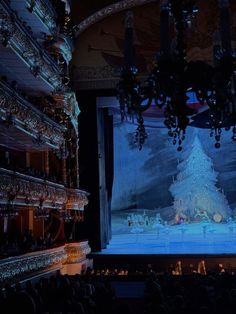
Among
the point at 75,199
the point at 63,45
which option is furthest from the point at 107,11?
the point at 75,199

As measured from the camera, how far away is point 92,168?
57.7ft

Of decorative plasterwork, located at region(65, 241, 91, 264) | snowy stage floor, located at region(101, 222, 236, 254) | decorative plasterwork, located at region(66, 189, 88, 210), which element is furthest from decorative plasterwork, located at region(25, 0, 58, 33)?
snowy stage floor, located at region(101, 222, 236, 254)

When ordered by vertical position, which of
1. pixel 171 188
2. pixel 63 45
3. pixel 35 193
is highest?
pixel 63 45

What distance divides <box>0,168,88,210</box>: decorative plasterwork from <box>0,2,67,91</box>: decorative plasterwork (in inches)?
92.1

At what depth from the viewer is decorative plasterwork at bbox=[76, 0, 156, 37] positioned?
58.4 ft

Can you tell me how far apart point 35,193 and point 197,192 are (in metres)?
9.80

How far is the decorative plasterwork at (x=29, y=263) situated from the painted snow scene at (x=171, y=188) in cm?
615

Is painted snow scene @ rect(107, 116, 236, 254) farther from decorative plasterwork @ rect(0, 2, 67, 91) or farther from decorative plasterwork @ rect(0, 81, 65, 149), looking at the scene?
decorative plasterwork @ rect(0, 2, 67, 91)

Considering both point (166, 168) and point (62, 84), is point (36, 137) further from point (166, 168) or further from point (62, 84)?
point (166, 168)

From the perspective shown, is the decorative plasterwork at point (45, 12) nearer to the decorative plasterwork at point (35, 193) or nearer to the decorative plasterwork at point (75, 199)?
the decorative plasterwork at point (35, 193)

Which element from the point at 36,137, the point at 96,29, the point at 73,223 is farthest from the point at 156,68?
the point at 96,29

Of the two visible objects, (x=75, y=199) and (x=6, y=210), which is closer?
(x=6, y=210)

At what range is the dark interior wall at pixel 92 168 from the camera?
1739 centimetres

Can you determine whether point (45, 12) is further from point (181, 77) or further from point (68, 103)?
point (181, 77)
